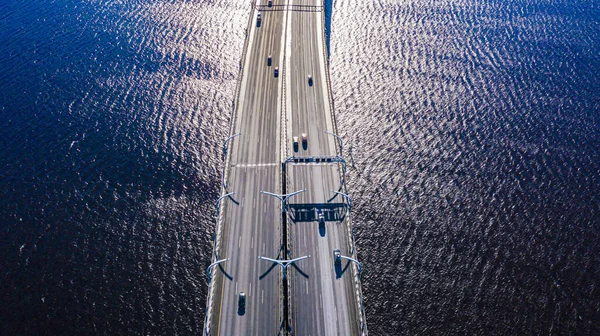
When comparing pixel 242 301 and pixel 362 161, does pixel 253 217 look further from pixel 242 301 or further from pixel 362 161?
pixel 362 161

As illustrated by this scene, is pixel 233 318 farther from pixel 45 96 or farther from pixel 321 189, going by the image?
pixel 45 96

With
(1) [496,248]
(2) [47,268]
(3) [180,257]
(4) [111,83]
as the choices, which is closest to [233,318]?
(3) [180,257]

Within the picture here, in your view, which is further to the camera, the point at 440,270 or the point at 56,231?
the point at 56,231

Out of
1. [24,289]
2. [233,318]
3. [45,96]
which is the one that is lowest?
[233,318]

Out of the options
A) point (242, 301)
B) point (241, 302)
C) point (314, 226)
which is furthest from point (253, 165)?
point (241, 302)

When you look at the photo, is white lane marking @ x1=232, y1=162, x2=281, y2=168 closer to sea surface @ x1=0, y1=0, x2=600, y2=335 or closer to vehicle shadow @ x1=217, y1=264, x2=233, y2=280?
sea surface @ x1=0, y1=0, x2=600, y2=335
